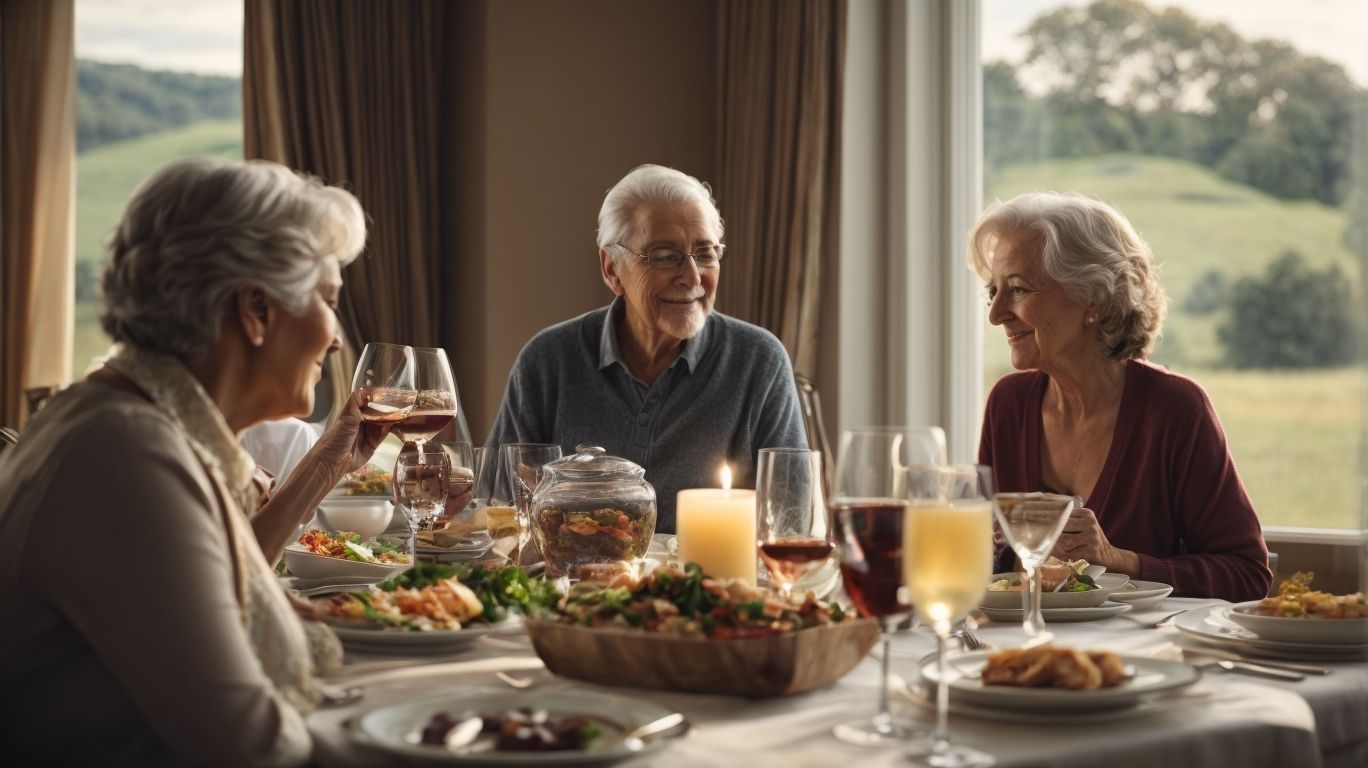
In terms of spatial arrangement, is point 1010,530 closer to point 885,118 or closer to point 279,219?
point 279,219

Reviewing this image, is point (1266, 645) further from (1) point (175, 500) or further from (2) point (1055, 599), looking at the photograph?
(1) point (175, 500)

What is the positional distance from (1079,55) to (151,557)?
3.92 metres

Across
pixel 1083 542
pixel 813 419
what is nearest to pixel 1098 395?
pixel 1083 542

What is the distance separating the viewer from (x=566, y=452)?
3.18 meters

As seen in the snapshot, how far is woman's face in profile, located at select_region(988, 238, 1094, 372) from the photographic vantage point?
8.72 ft

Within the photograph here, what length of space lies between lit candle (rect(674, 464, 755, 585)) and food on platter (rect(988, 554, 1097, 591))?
14.1 inches

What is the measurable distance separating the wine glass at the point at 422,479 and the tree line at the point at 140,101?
393cm

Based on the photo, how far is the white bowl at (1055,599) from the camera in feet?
5.83

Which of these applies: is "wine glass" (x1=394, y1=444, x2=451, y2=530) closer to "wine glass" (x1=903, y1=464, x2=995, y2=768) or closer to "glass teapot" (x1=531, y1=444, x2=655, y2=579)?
"glass teapot" (x1=531, y1=444, x2=655, y2=579)

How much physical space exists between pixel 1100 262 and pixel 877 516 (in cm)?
163

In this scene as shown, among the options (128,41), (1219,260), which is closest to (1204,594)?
(1219,260)

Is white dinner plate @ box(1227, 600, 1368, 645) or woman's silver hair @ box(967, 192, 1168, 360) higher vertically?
woman's silver hair @ box(967, 192, 1168, 360)

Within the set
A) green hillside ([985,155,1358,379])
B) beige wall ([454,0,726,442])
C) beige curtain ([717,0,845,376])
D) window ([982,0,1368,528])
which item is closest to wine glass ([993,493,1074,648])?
window ([982,0,1368,528])

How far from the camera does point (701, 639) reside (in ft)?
4.27
